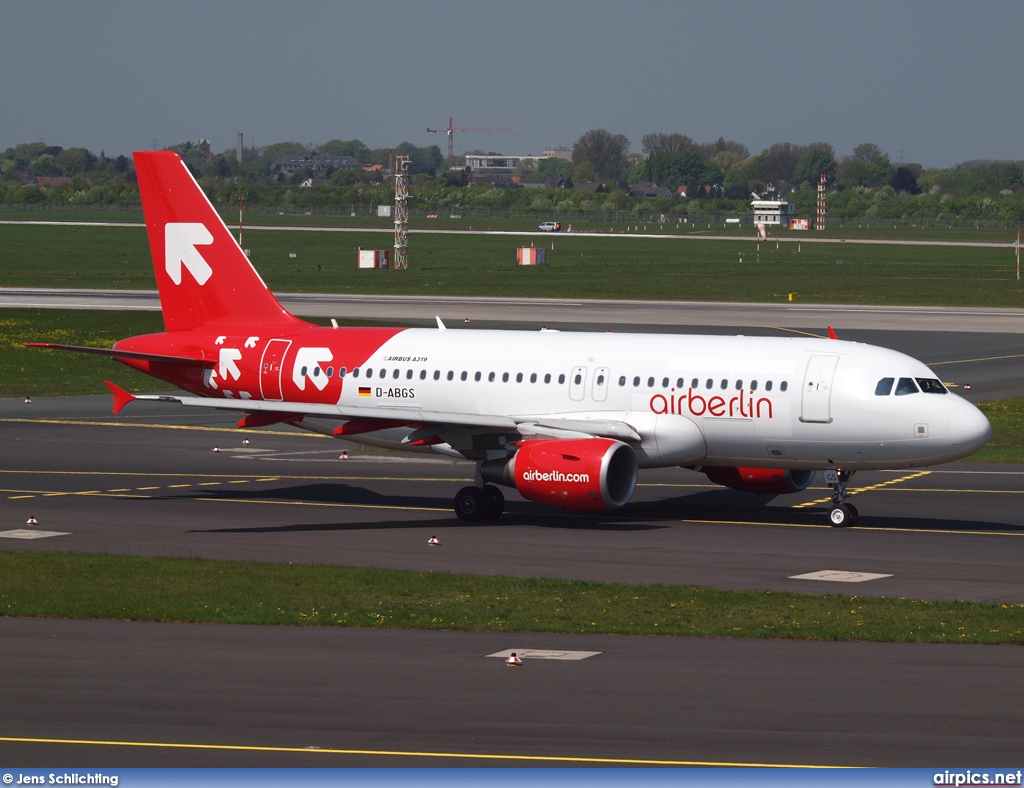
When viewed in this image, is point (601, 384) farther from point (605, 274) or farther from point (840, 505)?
point (605, 274)

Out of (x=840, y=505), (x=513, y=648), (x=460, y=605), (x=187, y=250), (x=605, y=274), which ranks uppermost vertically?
(x=187, y=250)

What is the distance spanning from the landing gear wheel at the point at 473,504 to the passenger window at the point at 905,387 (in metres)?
10.4

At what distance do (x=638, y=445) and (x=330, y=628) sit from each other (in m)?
13.9

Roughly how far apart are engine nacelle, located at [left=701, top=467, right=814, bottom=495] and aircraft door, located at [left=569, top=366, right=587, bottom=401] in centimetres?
395

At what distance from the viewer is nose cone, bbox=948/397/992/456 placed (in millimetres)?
35781

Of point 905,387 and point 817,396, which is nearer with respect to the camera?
point 905,387

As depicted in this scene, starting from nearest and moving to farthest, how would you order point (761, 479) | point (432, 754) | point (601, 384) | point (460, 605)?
point (432, 754)
point (460, 605)
point (601, 384)
point (761, 479)

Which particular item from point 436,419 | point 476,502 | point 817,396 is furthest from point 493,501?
point 817,396

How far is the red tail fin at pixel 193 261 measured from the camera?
43.5 meters

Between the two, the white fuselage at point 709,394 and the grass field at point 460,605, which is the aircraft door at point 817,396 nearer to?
the white fuselage at point 709,394

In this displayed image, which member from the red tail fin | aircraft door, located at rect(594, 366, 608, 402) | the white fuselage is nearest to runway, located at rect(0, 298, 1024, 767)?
the white fuselage

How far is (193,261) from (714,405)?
52.4 ft

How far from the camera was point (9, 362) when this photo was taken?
71.8m

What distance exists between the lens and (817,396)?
36.7m
